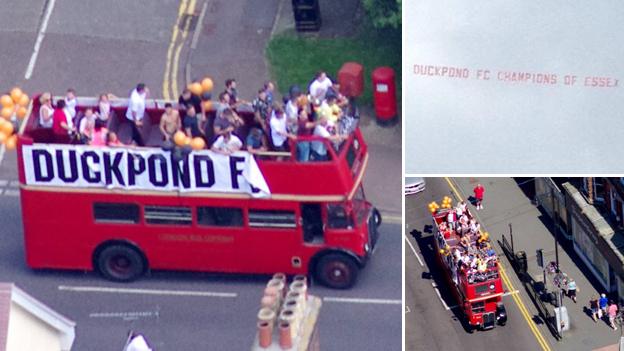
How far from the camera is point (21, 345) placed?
66.9ft

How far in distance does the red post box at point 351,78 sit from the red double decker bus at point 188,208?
5.15m

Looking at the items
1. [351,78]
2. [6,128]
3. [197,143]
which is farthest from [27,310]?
[351,78]

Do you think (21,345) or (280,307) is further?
(21,345)

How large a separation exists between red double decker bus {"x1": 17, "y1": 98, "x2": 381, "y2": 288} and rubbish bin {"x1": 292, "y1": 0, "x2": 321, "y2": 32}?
787 centimetres

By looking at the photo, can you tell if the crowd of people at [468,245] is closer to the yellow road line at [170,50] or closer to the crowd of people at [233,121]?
the crowd of people at [233,121]

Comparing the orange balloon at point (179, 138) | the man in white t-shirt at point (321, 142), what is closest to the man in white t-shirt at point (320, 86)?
the man in white t-shirt at point (321, 142)

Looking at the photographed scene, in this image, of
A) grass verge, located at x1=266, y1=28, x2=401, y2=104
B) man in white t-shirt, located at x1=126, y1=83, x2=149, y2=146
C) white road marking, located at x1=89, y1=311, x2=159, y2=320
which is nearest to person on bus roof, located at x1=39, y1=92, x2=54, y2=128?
man in white t-shirt, located at x1=126, y1=83, x2=149, y2=146

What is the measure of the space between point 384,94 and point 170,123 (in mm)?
7706

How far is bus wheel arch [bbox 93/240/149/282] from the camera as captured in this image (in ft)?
92.7

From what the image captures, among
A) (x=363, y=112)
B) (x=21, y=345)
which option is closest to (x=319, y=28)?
(x=363, y=112)

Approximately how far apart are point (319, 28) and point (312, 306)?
18705mm

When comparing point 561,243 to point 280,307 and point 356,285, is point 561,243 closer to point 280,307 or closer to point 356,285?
point 356,285

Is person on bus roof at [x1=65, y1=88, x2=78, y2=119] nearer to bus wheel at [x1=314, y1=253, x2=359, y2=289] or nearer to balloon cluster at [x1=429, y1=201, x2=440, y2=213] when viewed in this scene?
bus wheel at [x1=314, y1=253, x2=359, y2=289]

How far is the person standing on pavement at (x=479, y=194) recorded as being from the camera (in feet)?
119
